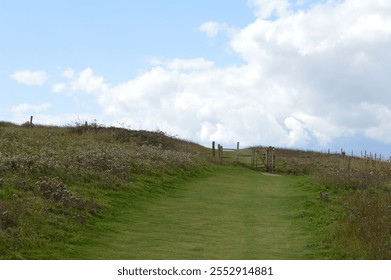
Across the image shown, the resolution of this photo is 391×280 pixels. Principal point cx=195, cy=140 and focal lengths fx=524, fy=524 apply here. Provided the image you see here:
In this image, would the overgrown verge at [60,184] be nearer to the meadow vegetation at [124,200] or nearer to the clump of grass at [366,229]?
the meadow vegetation at [124,200]

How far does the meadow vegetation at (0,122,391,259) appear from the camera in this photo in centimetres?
1461

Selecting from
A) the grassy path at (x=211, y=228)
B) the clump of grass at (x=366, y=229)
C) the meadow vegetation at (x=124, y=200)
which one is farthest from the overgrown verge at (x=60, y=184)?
the clump of grass at (x=366, y=229)

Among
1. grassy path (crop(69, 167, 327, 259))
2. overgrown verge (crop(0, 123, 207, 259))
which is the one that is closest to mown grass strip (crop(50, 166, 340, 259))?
grassy path (crop(69, 167, 327, 259))

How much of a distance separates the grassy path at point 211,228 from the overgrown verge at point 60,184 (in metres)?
1.10

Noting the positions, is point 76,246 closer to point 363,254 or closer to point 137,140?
point 363,254

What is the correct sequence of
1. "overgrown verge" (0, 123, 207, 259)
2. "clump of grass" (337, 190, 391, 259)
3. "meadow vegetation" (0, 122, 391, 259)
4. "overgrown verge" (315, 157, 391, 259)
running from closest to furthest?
"clump of grass" (337, 190, 391, 259) → "overgrown verge" (315, 157, 391, 259) → "meadow vegetation" (0, 122, 391, 259) → "overgrown verge" (0, 123, 207, 259)

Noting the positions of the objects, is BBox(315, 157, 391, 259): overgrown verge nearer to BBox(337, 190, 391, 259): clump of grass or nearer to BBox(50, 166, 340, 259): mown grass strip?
BBox(337, 190, 391, 259): clump of grass

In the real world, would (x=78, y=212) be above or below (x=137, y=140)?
below

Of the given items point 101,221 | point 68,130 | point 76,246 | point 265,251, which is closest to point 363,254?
point 265,251

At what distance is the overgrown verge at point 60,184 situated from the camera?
15062 mm

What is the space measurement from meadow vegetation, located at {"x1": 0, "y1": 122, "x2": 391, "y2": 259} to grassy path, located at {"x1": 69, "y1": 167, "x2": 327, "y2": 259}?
5.2 inches

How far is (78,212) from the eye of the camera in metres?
18.2

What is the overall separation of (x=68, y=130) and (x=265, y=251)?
138 feet

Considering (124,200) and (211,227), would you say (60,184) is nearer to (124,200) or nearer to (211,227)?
(124,200)
